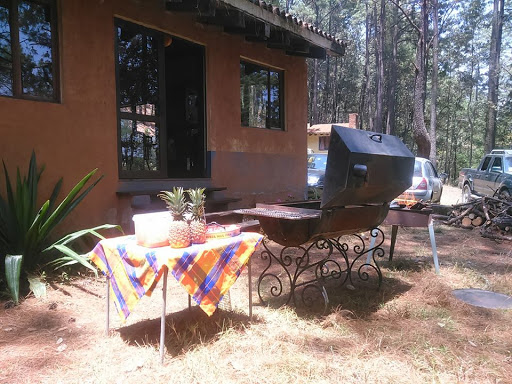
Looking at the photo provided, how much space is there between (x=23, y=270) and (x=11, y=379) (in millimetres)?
1953

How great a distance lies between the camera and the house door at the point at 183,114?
834 centimetres

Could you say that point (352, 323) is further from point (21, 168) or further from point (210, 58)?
point (210, 58)

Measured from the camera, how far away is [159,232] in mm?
2848

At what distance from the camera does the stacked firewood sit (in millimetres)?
A: 8195

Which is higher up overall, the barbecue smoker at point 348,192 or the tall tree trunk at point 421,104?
the tall tree trunk at point 421,104

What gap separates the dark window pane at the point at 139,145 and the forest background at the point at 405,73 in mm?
24301

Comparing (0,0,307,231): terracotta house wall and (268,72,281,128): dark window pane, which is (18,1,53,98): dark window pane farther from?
(268,72,281,128): dark window pane

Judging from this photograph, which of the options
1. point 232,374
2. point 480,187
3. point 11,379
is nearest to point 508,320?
point 232,374

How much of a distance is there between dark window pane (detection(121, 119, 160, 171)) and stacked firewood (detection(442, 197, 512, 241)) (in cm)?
692

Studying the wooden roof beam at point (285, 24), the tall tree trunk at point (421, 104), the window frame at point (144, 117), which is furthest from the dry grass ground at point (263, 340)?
the tall tree trunk at point (421, 104)

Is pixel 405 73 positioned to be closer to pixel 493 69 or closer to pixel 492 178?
pixel 493 69

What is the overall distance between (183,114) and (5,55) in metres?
4.41

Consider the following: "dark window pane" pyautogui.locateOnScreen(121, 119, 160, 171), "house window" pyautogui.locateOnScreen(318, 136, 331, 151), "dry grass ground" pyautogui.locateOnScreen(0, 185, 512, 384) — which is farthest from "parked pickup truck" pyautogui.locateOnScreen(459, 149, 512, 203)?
"house window" pyautogui.locateOnScreen(318, 136, 331, 151)

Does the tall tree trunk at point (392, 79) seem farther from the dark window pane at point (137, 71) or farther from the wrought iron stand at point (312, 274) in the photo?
the wrought iron stand at point (312, 274)
